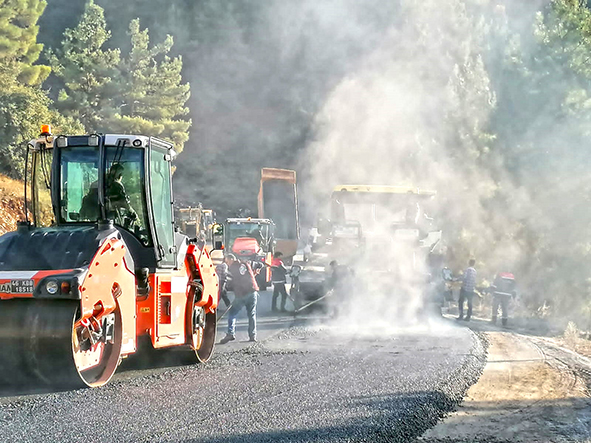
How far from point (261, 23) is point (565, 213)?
169 feet

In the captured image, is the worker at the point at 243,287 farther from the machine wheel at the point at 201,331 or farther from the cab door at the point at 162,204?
the cab door at the point at 162,204

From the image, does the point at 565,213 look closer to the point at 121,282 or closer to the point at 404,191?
the point at 404,191

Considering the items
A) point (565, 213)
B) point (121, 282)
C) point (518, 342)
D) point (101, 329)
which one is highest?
point (565, 213)

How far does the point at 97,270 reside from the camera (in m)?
6.50

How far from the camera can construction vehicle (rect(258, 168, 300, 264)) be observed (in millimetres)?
31031

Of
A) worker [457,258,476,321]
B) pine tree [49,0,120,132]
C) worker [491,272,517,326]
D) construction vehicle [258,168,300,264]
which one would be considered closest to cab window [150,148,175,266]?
worker [457,258,476,321]

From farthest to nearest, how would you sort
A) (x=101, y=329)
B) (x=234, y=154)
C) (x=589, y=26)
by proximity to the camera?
(x=234, y=154) → (x=589, y=26) → (x=101, y=329)

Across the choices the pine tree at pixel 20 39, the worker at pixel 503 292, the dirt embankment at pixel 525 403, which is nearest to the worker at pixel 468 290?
the worker at pixel 503 292

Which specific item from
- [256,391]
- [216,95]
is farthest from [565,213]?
[216,95]

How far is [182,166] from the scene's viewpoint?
5822cm

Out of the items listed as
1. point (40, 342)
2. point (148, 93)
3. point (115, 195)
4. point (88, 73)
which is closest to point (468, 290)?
point (115, 195)

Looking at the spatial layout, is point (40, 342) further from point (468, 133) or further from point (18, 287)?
point (468, 133)

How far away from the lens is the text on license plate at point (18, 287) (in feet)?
20.6

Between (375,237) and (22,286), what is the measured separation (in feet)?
38.9
